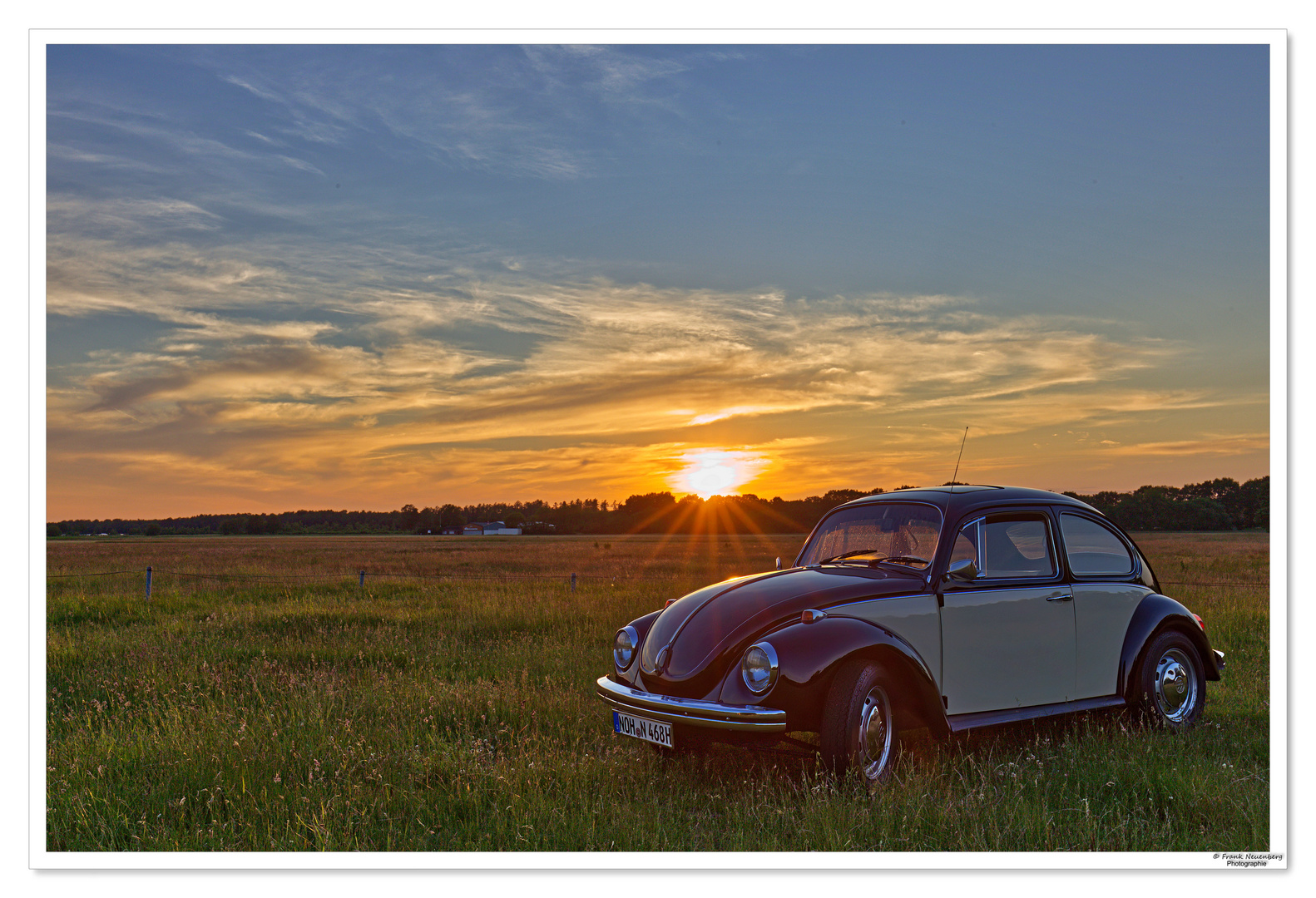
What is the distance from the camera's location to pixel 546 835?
179 inches

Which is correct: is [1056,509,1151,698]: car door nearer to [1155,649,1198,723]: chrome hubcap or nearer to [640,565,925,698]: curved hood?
[1155,649,1198,723]: chrome hubcap

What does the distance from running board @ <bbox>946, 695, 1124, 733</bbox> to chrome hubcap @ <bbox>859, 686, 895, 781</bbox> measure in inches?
18.9

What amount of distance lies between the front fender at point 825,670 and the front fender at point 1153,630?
2.13 metres

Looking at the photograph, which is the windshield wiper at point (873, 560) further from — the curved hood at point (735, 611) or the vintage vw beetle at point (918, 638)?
the curved hood at point (735, 611)

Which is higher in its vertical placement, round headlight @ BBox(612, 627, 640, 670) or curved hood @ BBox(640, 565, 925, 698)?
curved hood @ BBox(640, 565, 925, 698)

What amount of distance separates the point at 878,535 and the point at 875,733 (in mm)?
1662

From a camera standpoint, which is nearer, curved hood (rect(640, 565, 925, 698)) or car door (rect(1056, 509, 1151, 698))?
curved hood (rect(640, 565, 925, 698))

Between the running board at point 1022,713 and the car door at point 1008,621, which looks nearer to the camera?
the running board at point 1022,713

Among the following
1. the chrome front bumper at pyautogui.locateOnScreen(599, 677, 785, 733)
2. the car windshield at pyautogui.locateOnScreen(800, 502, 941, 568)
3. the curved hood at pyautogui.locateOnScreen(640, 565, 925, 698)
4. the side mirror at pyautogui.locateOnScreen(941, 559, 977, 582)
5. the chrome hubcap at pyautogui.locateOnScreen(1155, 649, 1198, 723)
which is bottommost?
the chrome hubcap at pyautogui.locateOnScreen(1155, 649, 1198, 723)

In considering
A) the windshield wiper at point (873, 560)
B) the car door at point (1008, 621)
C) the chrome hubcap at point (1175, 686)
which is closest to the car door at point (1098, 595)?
the car door at point (1008, 621)

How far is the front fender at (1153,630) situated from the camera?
20.7ft

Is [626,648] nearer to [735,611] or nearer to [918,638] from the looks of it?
[735,611]

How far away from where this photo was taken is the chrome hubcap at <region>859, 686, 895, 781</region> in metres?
4.82

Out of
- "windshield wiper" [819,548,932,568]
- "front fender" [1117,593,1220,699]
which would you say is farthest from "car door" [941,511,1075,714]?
"front fender" [1117,593,1220,699]
